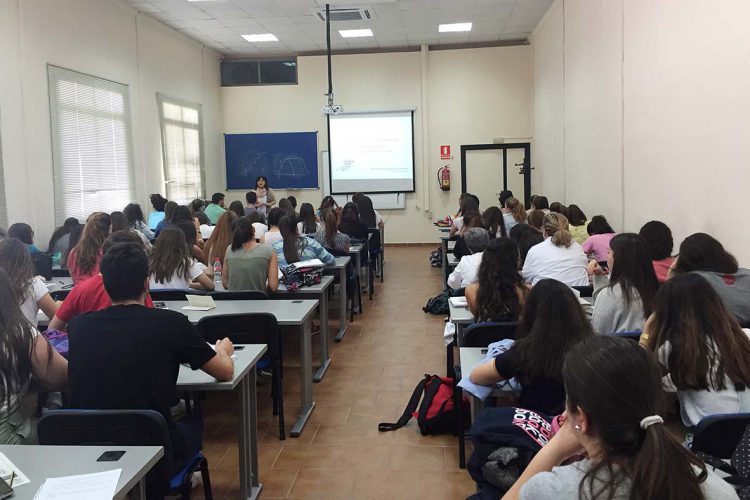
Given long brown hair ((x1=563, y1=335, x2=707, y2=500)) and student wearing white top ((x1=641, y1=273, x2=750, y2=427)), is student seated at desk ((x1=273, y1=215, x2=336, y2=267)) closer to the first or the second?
student wearing white top ((x1=641, y1=273, x2=750, y2=427))

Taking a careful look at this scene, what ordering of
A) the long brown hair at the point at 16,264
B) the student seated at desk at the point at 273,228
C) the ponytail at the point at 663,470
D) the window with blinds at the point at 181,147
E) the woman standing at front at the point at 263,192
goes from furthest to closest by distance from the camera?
the woman standing at front at the point at 263,192 → the window with blinds at the point at 181,147 → the student seated at desk at the point at 273,228 → the long brown hair at the point at 16,264 → the ponytail at the point at 663,470

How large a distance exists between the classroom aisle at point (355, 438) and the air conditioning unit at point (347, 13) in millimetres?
5139

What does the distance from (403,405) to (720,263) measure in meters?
2.12

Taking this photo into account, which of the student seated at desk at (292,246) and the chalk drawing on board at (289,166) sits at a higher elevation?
the chalk drawing on board at (289,166)

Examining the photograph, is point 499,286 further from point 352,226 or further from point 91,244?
point 352,226

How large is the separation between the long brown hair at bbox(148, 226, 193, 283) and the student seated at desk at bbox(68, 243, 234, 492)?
2.21m

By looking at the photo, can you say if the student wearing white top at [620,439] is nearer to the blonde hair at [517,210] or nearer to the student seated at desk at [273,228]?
the student seated at desk at [273,228]

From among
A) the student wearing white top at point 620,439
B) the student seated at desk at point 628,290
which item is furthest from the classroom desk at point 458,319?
the student wearing white top at point 620,439

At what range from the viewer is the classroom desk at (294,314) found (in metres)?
3.85

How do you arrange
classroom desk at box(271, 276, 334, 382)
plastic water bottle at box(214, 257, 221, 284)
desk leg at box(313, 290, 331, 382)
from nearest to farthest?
1. classroom desk at box(271, 276, 334, 382)
2. desk leg at box(313, 290, 331, 382)
3. plastic water bottle at box(214, 257, 221, 284)

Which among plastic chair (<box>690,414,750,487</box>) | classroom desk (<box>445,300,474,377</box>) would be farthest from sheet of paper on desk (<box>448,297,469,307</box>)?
plastic chair (<box>690,414,750,487</box>)

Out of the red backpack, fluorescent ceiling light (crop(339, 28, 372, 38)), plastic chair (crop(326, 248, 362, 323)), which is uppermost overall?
fluorescent ceiling light (crop(339, 28, 372, 38))

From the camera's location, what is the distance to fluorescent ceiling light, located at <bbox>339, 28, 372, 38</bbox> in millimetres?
10961

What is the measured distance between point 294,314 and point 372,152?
9229mm
